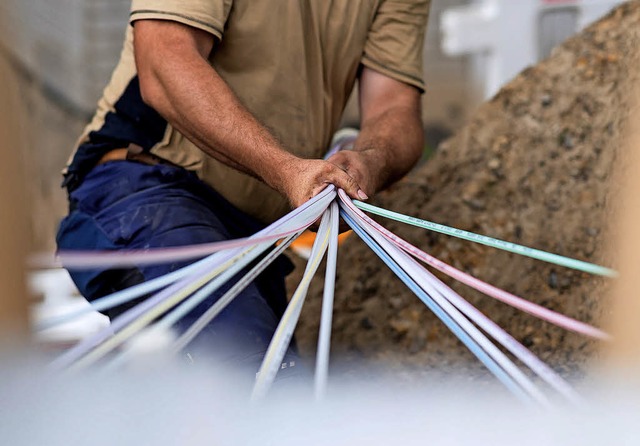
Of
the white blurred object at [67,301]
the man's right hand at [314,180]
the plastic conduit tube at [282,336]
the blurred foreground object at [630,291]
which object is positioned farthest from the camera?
the white blurred object at [67,301]

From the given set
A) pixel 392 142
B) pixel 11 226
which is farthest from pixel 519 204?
pixel 11 226

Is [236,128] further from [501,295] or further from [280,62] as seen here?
[501,295]

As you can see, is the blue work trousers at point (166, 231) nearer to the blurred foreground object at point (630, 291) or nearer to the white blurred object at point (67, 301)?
the white blurred object at point (67, 301)

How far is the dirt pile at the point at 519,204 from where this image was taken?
9.61ft

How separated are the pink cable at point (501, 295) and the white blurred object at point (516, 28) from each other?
119 inches

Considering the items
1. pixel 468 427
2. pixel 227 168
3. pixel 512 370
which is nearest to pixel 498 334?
pixel 512 370

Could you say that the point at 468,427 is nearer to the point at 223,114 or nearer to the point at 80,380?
the point at 80,380

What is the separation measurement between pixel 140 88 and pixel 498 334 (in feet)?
4.01

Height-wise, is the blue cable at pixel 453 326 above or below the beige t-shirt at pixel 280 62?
below

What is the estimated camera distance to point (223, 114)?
180cm

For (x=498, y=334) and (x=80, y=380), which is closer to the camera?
(x=80, y=380)

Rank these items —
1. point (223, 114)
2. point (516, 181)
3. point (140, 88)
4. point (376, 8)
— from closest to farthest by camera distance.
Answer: point (223, 114)
point (140, 88)
point (376, 8)
point (516, 181)

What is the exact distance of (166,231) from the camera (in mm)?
1887

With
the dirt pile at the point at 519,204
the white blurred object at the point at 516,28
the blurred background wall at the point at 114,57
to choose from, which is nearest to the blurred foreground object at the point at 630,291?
the dirt pile at the point at 519,204
